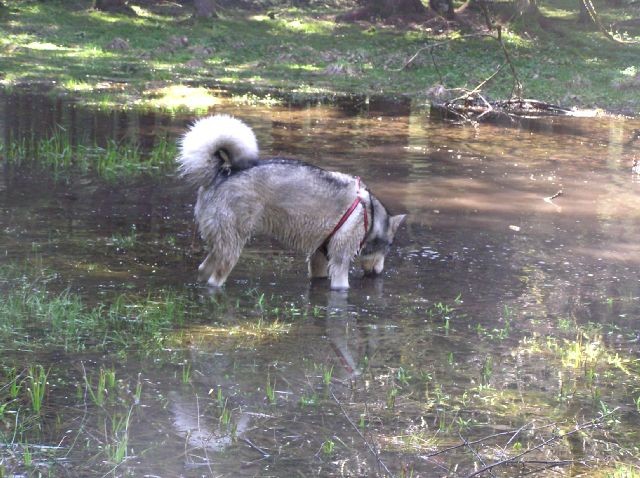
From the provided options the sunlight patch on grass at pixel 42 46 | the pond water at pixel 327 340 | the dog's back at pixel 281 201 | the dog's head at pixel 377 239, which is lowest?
the pond water at pixel 327 340

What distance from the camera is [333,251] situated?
9422 millimetres

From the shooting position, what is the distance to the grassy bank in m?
23.1

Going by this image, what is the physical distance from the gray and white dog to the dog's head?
0.01 meters

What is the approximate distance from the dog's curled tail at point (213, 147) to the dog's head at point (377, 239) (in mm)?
1555

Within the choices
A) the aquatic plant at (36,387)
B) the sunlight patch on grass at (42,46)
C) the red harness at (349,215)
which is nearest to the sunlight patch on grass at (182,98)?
the sunlight patch on grass at (42,46)

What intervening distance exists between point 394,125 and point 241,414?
14.1 metres

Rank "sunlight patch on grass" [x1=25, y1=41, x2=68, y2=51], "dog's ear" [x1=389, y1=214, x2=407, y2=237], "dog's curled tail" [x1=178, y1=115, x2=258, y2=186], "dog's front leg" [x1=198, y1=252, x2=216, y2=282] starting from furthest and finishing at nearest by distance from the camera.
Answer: "sunlight patch on grass" [x1=25, y1=41, x2=68, y2=51] < "dog's ear" [x1=389, y1=214, x2=407, y2=237] < "dog's front leg" [x1=198, y1=252, x2=216, y2=282] < "dog's curled tail" [x1=178, y1=115, x2=258, y2=186]

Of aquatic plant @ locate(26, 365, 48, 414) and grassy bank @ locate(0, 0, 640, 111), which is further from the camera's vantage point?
grassy bank @ locate(0, 0, 640, 111)

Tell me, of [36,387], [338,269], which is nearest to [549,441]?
[36,387]

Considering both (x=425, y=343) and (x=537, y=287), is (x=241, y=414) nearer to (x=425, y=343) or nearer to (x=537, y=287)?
(x=425, y=343)

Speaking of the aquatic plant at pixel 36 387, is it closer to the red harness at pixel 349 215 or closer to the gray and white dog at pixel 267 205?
the gray and white dog at pixel 267 205

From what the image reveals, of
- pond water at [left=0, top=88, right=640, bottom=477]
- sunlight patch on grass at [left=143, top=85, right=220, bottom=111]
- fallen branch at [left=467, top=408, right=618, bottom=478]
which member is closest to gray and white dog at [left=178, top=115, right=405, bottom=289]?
pond water at [left=0, top=88, right=640, bottom=477]

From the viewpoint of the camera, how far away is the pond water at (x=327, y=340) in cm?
561

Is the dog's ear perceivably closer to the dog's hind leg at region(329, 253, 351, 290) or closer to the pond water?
the pond water
